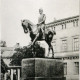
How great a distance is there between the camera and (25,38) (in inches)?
173

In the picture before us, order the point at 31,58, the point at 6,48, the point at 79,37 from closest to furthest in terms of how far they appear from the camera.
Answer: the point at 79,37, the point at 31,58, the point at 6,48

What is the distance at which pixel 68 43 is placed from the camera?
404 cm

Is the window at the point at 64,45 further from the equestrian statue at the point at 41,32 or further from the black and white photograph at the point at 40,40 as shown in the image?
the equestrian statue at the point at 41,32

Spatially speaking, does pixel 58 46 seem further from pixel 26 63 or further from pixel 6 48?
pixel 6 48

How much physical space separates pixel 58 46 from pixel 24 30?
1.99ft

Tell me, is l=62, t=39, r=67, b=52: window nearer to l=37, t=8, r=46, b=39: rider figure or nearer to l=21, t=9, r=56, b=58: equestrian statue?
l=21, t=9, r=56, b=58: equestrian statue

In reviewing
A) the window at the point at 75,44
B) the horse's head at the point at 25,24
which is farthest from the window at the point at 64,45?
the horse's head at the point at 25,24

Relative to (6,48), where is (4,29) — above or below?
above

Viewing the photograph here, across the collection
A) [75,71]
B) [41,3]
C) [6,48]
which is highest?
[41,3]

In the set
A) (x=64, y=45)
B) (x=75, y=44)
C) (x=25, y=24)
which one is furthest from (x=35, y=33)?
(x=75, y=44)

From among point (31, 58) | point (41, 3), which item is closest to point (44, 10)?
point (41, 3)

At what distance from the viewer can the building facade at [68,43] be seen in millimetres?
3955

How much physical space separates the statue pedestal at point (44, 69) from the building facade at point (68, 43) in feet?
0.32

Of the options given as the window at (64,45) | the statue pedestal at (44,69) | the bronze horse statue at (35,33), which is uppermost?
the bronze horse statue at (35,33)
